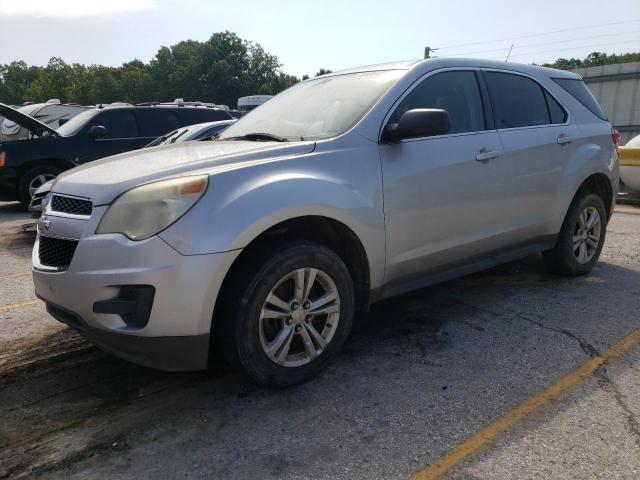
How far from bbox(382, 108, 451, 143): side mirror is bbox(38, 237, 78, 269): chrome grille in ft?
6.14

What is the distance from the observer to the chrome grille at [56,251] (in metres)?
2.73

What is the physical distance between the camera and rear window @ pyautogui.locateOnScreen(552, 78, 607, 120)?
187 inches

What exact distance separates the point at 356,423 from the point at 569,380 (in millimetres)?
1277

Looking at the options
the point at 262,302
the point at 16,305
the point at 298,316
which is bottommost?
the point at 16,305

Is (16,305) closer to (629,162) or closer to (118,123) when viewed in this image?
(118,123)

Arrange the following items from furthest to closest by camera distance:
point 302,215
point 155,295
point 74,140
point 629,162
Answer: point 629,162, point 74,140, point 302,215, point 155,295

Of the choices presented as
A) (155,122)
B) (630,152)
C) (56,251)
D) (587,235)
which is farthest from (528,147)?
(630,152)

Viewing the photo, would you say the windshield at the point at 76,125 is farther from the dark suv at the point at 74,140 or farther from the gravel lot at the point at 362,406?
the gravel lot at the point at 362,406

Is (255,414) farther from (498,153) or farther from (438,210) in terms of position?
(498,153)

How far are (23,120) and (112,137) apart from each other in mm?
1432

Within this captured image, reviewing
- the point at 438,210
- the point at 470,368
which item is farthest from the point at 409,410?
the point at 438,210

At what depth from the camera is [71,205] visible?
2.84 m

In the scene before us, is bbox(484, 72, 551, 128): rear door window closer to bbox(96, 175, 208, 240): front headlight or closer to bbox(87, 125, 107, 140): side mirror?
bbox(96, 175, 208, 240): front headlight

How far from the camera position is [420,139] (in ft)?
11.3
